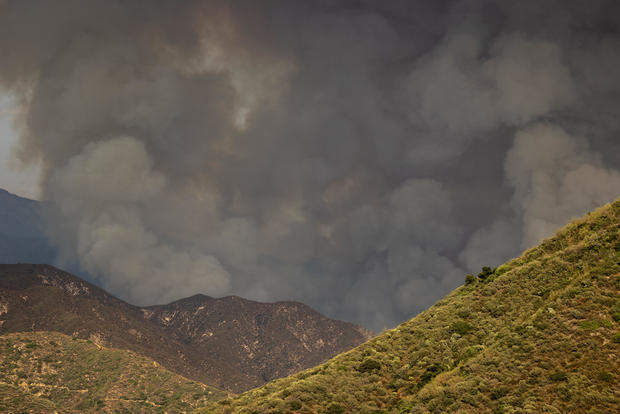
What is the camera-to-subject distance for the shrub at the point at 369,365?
45.9m

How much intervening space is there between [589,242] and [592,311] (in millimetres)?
14960

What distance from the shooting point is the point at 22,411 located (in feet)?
313

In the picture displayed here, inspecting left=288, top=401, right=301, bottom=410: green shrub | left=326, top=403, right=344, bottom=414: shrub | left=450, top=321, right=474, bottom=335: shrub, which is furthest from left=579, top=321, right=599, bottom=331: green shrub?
left=288, top=401, right=301, bottom=410: green shrub

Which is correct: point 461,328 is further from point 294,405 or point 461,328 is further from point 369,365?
point 294,405

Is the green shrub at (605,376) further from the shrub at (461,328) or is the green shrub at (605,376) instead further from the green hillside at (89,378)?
the green hillside at (89,378)

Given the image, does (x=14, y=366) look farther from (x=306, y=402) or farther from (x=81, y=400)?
(x=306, y=402)

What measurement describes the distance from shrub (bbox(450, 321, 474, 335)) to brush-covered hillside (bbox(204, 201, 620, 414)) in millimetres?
112

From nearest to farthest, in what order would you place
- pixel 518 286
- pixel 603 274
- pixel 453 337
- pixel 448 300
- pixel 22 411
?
1. pixel 603 274
2. pixel 453 337
3. pixel 518 286
4. pixel 448 300
5. pixel 22 411

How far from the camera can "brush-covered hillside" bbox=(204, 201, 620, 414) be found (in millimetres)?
29328

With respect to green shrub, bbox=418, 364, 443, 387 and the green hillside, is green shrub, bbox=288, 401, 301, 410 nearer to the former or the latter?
green shrub, bbox=418, 364, 443, 387

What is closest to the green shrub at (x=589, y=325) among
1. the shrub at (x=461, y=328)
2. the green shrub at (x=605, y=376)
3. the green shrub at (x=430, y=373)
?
the green shrub at (x=605, y=376)

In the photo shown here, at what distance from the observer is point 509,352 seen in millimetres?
35375

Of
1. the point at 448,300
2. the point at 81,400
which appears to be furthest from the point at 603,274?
the point at 81,400

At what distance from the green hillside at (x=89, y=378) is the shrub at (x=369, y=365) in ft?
391
